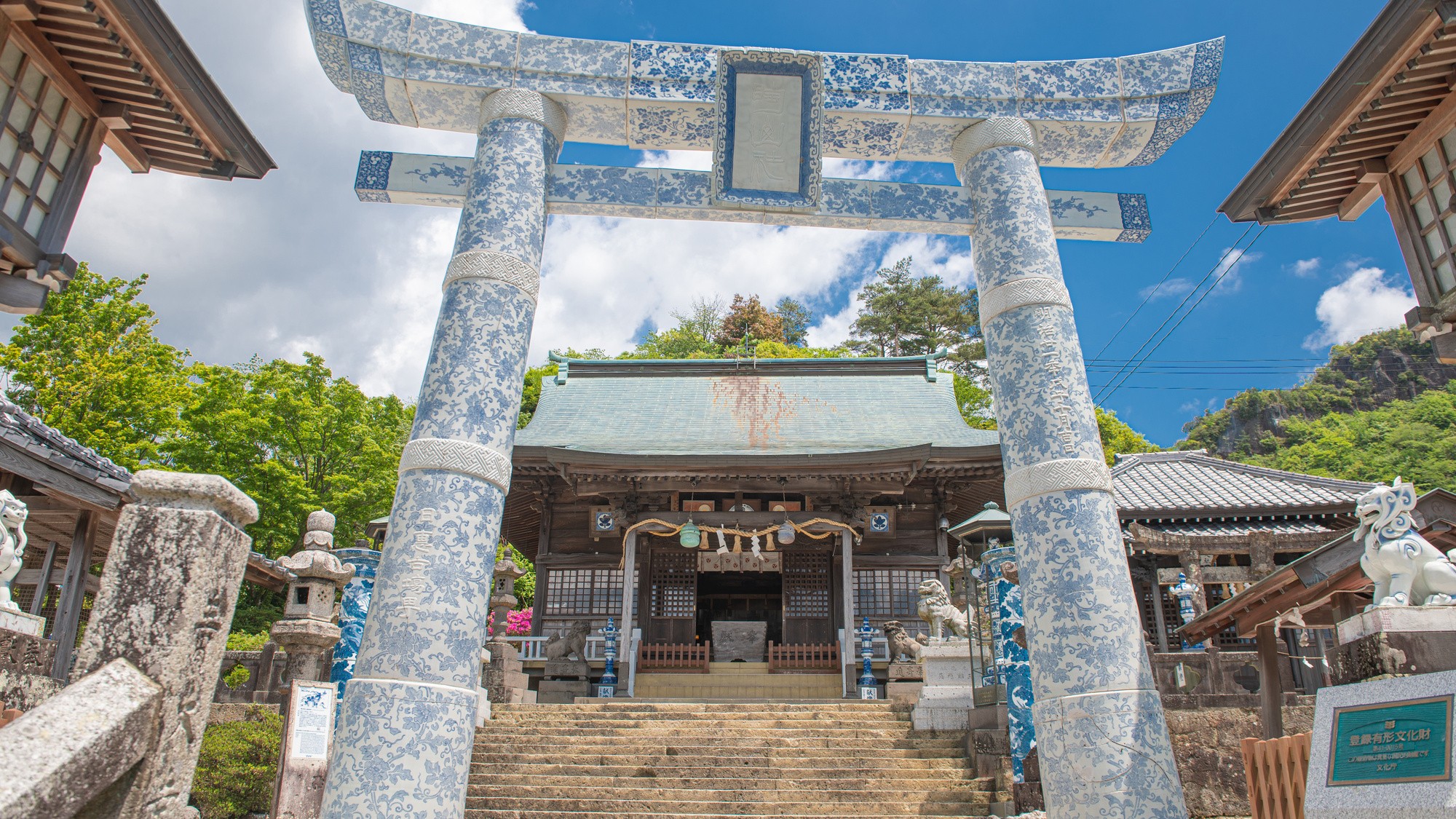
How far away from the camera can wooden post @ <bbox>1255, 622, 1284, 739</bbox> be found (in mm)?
6707

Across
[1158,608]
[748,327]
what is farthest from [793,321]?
[1158,608]

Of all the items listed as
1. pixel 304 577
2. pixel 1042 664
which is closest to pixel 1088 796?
pixel 1042 664

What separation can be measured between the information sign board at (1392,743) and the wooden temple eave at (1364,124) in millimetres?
3627

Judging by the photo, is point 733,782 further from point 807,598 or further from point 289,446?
point 289,446

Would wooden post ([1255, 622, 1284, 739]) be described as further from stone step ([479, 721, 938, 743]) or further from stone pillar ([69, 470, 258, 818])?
stone pillar ([69, 470, 258, 818])

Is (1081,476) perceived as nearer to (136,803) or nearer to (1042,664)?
(1042,664)

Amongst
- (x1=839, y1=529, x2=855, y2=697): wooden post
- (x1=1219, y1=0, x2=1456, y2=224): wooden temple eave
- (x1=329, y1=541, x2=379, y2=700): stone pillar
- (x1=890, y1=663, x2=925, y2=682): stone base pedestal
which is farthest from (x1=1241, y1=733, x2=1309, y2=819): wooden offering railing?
(x1=839, y1=529, x2=855, y2=697): wooden post

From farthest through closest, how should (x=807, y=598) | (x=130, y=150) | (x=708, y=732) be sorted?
1. (x=807, y=598)
2. (x=708, y=732)
3. (x=130, y=150)

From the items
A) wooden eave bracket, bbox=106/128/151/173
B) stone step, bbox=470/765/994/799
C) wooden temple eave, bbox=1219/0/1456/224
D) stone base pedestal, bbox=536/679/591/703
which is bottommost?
stone step, bbox=470/765/994/799

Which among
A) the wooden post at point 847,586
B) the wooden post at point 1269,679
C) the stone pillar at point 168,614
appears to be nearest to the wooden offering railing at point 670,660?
the wooden post at point 847,586

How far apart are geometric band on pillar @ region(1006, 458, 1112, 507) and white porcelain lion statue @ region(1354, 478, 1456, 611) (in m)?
1.30

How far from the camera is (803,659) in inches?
571

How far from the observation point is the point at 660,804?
8078 mm

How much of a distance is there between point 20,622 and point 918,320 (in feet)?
101
